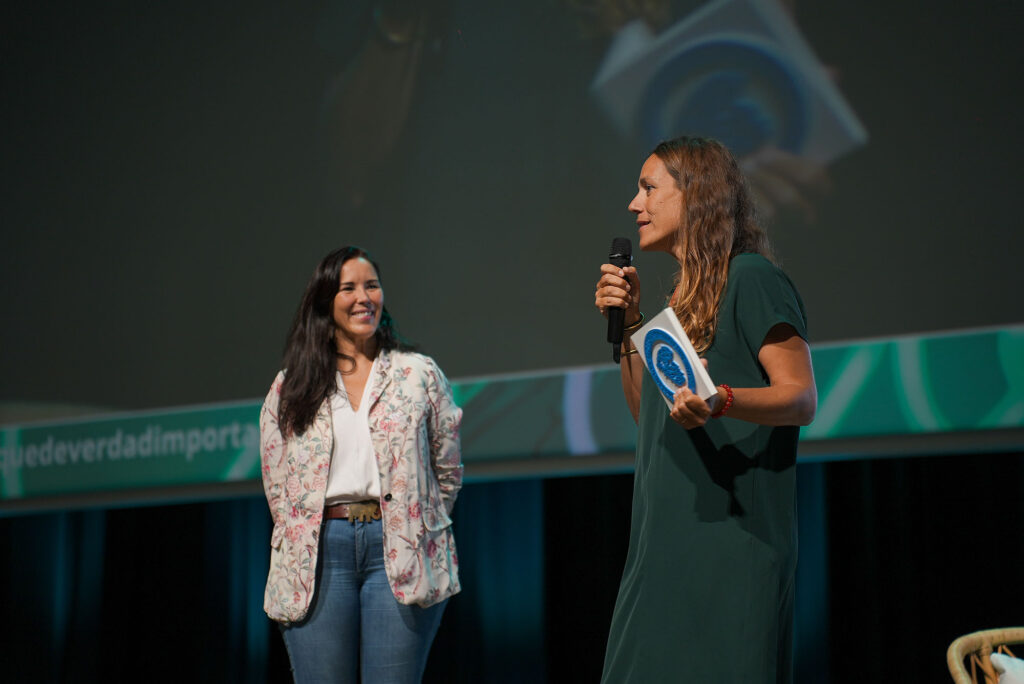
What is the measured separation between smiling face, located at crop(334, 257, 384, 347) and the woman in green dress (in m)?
1.15

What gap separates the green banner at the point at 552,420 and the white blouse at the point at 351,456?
875 mm

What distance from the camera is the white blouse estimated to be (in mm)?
2311

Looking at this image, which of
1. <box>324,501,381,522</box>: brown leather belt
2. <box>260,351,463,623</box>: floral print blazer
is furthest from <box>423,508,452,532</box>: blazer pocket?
<box>324,501,381,522</box>: brown leather belt

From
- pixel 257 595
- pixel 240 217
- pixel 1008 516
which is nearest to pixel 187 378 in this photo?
pixel 240 217

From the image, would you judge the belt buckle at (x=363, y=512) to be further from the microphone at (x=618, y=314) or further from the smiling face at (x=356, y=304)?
the microphone at (x=618, y=314)

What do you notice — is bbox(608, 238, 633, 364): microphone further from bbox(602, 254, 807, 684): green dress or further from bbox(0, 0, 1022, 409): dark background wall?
bbox(0, 0, 1022, 409): dark background wall

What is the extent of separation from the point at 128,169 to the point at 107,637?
76.0 inches

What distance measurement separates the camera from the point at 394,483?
7.56ft

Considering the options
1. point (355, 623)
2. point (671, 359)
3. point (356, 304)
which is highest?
point (356, 304)

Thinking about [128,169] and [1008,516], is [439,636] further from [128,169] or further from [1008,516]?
[128,169]

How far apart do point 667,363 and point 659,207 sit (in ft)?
1.15

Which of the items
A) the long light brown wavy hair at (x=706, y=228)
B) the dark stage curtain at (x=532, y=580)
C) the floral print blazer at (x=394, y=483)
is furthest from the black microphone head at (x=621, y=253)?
the dark stage curtain at (x=532, y=580)

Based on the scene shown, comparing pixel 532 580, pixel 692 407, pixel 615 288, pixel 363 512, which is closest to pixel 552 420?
pixel 532 580

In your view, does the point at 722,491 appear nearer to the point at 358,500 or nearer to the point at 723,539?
the point at 723,539
